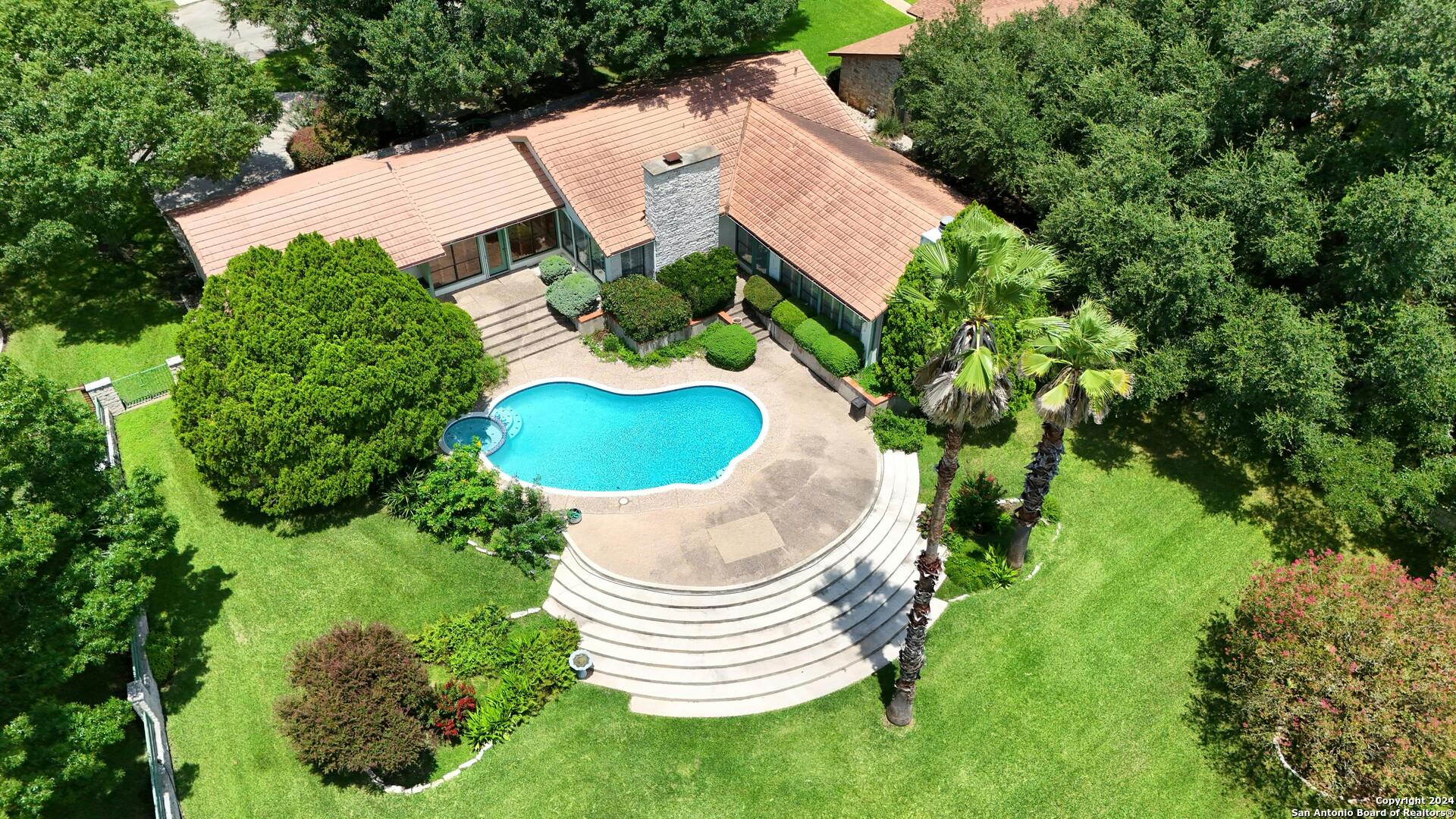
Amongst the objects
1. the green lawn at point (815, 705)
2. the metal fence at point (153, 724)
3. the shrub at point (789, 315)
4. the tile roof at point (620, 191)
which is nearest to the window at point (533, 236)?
the tile roof at point (620, 191)

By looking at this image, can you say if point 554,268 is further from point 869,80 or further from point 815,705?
point 869,80

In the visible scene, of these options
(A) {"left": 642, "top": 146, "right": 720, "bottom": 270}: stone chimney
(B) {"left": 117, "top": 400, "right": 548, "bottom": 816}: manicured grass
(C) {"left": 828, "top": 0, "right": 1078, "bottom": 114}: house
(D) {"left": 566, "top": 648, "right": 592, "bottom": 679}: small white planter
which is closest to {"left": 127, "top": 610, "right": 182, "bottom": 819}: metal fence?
(B) {"left": 117, "top": 400, "right": 548, "bottom": 816}: manicured grass

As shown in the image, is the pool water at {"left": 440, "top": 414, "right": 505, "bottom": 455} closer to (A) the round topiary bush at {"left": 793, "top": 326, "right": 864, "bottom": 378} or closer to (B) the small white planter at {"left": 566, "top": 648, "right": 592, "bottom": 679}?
(B) the small white planter at {"left": 566, "top": 648, "right": 592, "bottom": 679}

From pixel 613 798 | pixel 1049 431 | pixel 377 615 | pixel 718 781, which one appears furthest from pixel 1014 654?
pixel 377 615

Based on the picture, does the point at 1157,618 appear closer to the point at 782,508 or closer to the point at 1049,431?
the point at 1049,431

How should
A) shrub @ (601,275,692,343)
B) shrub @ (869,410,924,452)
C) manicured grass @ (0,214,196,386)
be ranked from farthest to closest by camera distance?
shrub @ (601,275,692,343) → manicured grass @ (0,214,196,386) → shrub @ (869,410,924,452)

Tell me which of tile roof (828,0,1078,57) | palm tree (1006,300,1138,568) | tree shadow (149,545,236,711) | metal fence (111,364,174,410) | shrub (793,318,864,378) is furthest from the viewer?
tile roof (828,0,1078,57)

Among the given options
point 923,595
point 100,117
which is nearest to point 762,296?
point 923,595

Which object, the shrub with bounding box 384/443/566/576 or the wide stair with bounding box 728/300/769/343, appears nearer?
the shrub with bounding box 384/443/566/576
